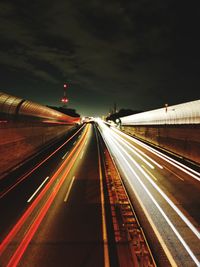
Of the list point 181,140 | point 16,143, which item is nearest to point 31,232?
point 16,143

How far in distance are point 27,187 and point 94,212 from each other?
6752 mm

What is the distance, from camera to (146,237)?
29.3ft

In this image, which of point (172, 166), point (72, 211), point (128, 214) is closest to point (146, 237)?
point (128, 214)

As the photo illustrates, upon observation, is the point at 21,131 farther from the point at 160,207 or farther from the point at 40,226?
the point at 160,207

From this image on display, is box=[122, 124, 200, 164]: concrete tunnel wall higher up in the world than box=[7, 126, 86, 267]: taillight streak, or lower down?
higher up

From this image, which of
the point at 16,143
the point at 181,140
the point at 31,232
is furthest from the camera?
the point at 181,140

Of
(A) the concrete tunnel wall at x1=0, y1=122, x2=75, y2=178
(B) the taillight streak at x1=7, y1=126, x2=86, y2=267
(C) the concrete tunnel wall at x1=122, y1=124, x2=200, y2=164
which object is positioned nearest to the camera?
(B) the taillight streak at x1=7, y1=126, x2=86, y2=267

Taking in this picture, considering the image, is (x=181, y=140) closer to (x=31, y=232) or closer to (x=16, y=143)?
(x=16, y=143)

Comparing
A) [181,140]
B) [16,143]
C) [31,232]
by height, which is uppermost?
[16,143]

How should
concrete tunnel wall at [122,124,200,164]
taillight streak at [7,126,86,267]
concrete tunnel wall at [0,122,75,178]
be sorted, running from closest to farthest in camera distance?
taillight streak at [7,126,86,267] < concrete tunnel wall at [0,122,75,178] < concrete tunnel wall at [122,124,200,164]

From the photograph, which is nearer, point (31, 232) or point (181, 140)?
point (31, 232)

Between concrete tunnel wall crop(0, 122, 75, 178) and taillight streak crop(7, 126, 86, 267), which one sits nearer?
taillight streak crop(7, 126, 86, 267)

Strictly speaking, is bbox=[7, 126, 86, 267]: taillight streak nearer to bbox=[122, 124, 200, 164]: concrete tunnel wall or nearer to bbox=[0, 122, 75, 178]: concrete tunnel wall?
bbox=[0, 122, 75, 178]: concrete tunnel wall

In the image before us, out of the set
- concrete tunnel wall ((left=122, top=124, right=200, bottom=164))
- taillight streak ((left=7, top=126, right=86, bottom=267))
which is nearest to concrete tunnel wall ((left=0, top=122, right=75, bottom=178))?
taillight streak ((left=7, top=126, right=86, bottom=267))
